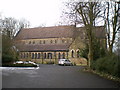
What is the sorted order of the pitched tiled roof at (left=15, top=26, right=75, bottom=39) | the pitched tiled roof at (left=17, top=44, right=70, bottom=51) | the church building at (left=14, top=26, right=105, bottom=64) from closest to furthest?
1. the church building at (left=14, top=26, right=105, bottom=64)
2. the pitched tiled roof at (left=17, top=44, right=70, bottom=51)
3. the pitched tiled roof at (left=15, top=26, right=75, bottom=39)

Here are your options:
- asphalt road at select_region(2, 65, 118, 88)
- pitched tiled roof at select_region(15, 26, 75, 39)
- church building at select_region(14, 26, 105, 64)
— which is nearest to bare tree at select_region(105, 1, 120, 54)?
asphalt road at select_region(2, 65, 118, 88)

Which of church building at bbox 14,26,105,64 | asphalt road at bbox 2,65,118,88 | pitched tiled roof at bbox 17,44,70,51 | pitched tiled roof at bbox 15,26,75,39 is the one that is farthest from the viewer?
pitched tiled roof at bbox 15,26,75,39

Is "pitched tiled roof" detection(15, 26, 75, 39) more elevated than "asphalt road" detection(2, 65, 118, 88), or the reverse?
"pitched tiled roof" detection(15, 26, 75, 39)

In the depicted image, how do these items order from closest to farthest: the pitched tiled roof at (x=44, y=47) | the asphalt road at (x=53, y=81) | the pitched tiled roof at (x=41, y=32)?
the asphalt road at (x=53, y=81)
the pitched tiled roof at (x=44, y=47)
the pitched tiled roof at (x=41, y=32)

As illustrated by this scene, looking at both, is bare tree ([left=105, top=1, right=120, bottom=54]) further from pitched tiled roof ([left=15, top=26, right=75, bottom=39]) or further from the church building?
pitched tiled roof ([left=15, top=26, right=75, bottom=39])

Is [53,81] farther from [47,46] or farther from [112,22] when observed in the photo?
[47,46]

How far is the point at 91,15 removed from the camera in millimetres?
25844

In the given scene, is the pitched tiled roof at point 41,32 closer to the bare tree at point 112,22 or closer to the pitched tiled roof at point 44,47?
the pitched tiled roof at point 44,47

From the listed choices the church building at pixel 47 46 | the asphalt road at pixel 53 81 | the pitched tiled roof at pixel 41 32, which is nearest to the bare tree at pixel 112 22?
the asphalt road at pixel 53 81

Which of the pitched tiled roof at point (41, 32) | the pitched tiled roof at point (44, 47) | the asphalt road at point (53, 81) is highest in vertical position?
the pitched tiled roof at point (41, 32)

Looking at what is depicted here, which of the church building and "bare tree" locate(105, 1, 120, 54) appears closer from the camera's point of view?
"bare tree" locate(105, 1, 120, 54)

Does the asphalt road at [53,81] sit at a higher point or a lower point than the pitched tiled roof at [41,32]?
lower

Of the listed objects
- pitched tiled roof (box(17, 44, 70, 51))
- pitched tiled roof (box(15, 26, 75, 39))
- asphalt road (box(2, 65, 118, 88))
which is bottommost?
asphalt road (box(2, 65, 118, 88))

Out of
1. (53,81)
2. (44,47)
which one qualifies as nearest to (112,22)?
(53,81)
